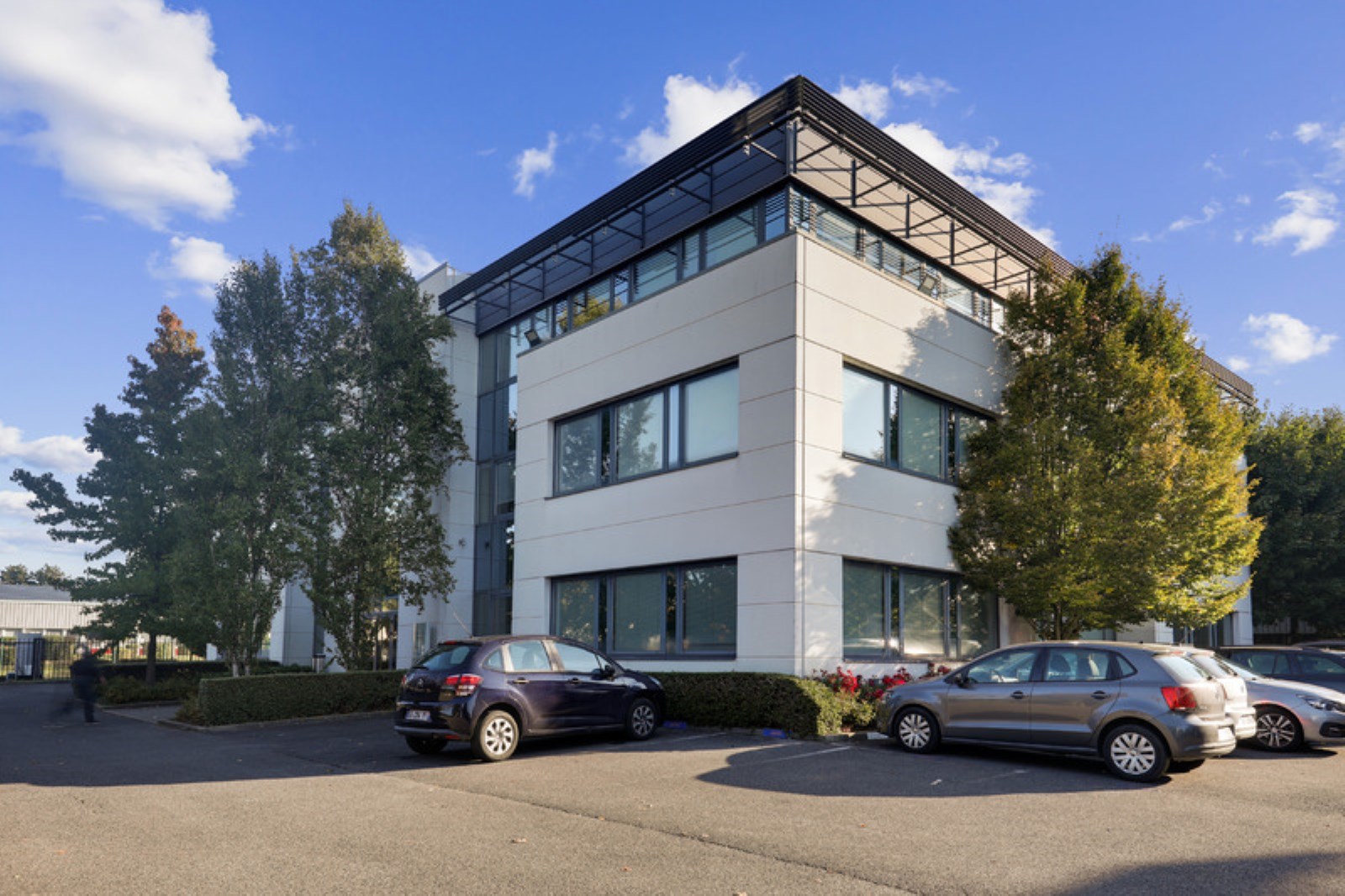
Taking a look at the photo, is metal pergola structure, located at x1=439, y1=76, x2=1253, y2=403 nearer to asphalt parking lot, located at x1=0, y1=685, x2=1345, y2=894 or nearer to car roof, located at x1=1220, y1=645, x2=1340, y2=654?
car roof, located at x1=1220, y1=645, x2=1340, y2=654

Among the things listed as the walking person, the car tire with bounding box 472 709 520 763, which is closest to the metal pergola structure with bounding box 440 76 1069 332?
the car tire with bounding box 472 709 520 763

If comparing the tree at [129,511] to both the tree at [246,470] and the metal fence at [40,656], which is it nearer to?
the tree at [246,470]

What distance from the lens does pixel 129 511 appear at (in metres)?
25.9

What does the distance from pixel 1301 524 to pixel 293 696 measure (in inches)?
1132

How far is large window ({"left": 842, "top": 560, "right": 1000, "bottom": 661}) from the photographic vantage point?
16.5 meters

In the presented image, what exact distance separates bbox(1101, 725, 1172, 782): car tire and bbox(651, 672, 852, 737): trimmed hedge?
4142 mm

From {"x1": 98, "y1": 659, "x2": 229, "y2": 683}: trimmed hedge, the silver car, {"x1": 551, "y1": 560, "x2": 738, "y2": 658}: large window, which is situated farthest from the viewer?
{"x1": 98, "y1": 659, "x2": 229, "y2": 683}: trimmed hedge

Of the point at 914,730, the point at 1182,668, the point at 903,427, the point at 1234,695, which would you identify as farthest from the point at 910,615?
the point at 1182,668

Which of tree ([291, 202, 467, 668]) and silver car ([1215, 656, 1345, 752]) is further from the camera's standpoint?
tree ([291, 202, 467, 668])

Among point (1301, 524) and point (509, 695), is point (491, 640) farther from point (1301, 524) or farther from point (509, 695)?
point (1301, 524)

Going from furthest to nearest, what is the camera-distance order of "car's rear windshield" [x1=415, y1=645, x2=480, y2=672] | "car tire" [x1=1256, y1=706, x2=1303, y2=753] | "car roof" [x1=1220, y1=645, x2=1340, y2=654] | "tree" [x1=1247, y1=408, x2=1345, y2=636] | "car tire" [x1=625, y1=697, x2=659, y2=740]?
"tree" [x1=1247, y1=408, x2=1345, y2=636], "car roof" [x1=1220, y1=645, x2=1340, y2=654], "car tire" [x1=625, y1=697, x2=659, y2=740], "car tire" [x1=1256, y1=706, x2=1303, y2=753], "car's rear windshield" [x1=415, y1=645, x2=480, y2=672]

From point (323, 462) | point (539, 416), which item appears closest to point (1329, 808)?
point (539, 416)

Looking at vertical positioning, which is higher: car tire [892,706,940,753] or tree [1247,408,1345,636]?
tree [1247,408,1345,636]

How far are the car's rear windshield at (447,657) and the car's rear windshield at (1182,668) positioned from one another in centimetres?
806
